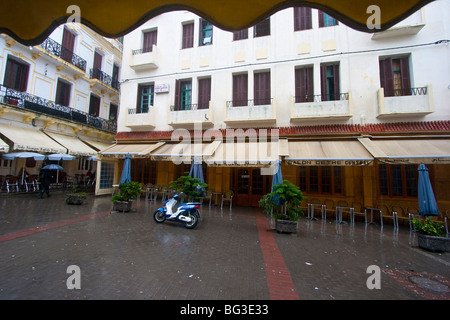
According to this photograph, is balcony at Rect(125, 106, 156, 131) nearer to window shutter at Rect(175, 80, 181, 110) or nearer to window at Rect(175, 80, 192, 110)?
window shutter at Rect(175, 80, 181, 110)

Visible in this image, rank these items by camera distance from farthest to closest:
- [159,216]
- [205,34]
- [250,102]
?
[205,34] < [250,102] < [159,216]

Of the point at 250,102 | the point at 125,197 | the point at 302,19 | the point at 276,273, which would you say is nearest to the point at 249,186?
the point at 250,102

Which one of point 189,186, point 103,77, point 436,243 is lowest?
point 436,243

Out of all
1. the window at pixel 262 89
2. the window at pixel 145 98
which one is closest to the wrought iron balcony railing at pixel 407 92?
the window at pixel 262 89

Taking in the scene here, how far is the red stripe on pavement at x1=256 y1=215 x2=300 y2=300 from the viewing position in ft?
11.6

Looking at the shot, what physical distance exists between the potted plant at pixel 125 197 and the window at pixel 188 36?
10195 millimetres

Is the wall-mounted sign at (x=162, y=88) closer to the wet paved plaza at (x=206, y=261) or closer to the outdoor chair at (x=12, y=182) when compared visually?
the wet paved plaza at (x=206, y=261)

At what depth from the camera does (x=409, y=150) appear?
28.6ft

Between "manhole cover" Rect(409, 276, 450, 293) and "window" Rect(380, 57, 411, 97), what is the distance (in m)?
9.33

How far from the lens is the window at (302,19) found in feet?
38.3

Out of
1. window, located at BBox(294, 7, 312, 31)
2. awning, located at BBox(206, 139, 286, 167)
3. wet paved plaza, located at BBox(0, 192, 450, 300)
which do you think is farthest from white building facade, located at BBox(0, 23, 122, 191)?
window, located at BBox(294, 7, 312, 31)

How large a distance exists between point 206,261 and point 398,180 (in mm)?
10467

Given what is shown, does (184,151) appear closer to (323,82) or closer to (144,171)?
(144,171)
